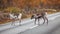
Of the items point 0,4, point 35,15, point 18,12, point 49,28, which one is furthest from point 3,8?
point 49,28

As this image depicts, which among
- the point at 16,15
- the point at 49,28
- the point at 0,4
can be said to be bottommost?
the point at 49,28

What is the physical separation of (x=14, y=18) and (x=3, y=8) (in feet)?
1.00

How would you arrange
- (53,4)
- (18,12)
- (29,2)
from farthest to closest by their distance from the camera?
(53,4) → (29,2) → (18,12)

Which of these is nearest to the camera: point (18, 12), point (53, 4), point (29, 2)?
point (18, 12)

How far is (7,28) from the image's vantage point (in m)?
3.95

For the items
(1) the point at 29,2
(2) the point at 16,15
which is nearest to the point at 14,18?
(2) the point at 16,15

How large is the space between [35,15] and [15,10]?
49 cm

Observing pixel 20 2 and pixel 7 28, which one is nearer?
pixel 7 28

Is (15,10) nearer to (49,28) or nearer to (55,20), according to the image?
(49,28)

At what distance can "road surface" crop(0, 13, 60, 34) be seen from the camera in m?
3.76

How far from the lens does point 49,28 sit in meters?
4.10

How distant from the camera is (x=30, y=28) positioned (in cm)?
406

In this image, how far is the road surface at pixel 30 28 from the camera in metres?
3.76

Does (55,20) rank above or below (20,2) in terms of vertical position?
below
